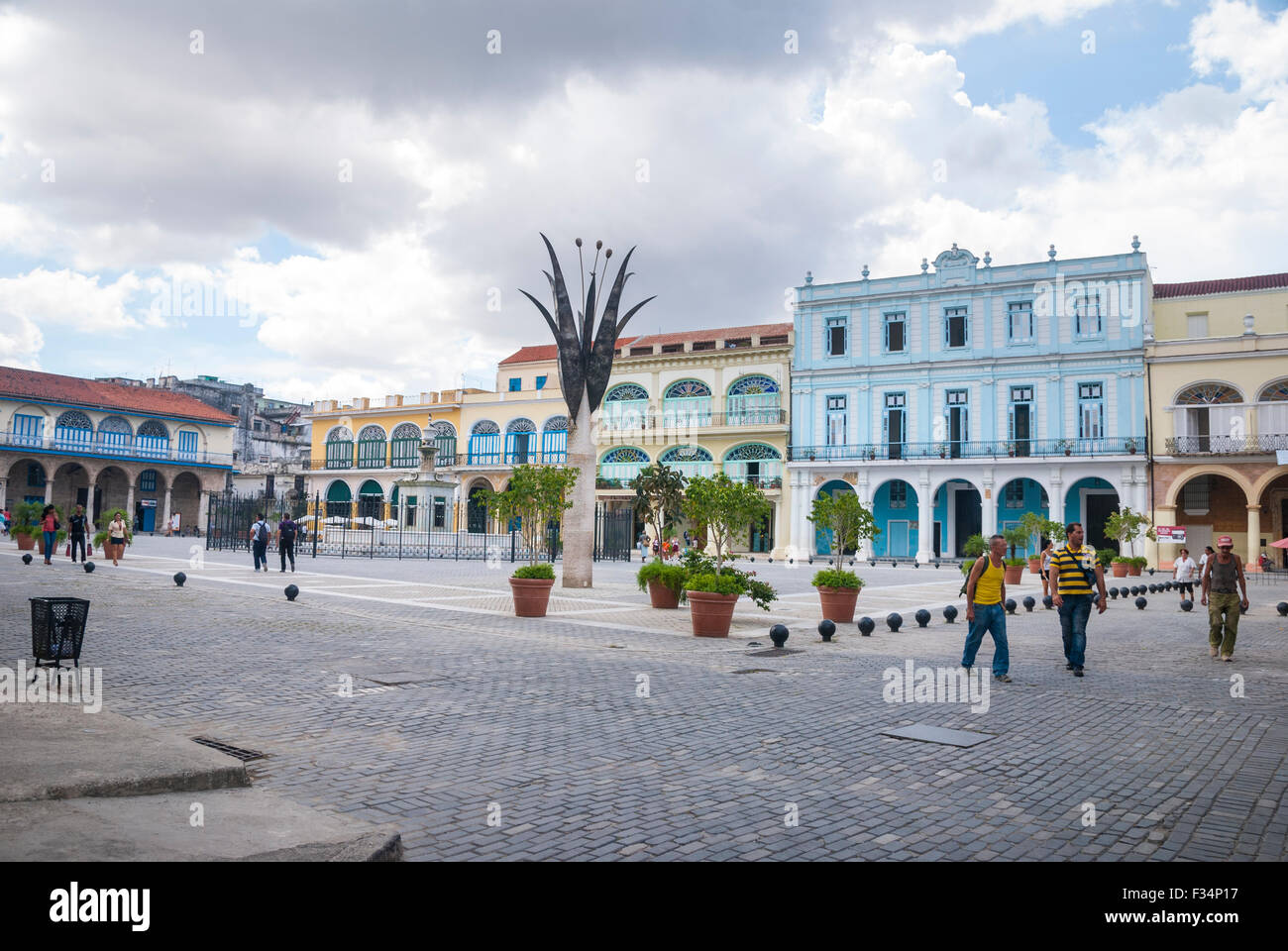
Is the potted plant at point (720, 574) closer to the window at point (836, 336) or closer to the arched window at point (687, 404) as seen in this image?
the window at point (836, 336)

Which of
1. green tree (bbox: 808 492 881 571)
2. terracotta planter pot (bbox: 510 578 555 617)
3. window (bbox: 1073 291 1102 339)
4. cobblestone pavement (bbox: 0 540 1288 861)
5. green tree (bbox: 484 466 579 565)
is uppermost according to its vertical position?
window (bbox: 1073 291 1102 339)

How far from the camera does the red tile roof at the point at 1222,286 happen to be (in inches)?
1463

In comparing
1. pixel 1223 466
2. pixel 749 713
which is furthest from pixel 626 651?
pixel 1223 466

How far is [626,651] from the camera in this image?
1047cm

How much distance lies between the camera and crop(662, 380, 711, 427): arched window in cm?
4681

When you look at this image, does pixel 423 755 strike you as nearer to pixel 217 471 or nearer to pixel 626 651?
pixel 626 651

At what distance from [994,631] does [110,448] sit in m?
56.4

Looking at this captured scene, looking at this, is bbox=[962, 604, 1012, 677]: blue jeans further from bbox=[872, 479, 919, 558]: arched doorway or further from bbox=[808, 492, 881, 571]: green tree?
bbox=[872, 479, 919, 558]: arched doorway

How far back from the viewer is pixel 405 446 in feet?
179

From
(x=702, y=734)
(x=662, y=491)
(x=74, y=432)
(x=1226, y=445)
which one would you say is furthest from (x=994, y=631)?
(x=74, y=432)

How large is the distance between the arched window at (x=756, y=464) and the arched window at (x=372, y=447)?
73.6 feet

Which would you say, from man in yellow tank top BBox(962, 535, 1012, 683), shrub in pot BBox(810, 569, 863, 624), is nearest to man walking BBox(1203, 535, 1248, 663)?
man in yellow tank top BBox(962, 535, 1012, 683)

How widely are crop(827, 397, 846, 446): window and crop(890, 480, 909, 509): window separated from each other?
3229 mm
